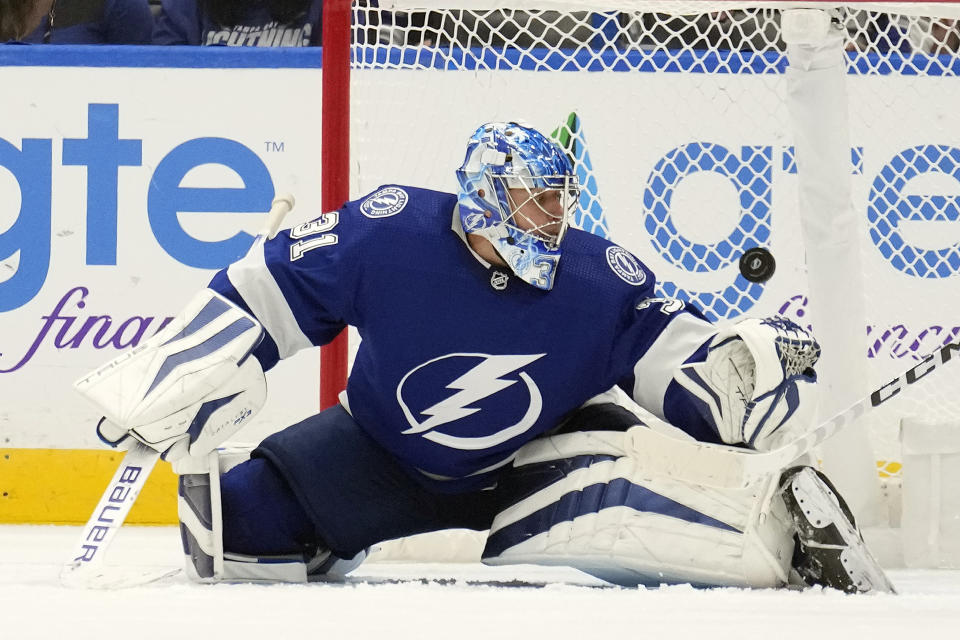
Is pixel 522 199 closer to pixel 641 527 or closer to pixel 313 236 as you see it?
pixel 313 236

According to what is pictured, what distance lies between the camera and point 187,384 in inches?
74.4

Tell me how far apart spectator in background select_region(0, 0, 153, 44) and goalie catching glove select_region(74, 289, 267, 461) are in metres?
2.09

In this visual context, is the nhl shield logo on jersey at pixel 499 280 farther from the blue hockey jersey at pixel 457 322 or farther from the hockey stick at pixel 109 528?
the hockey stick at pixel 109 528

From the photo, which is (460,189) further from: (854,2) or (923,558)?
(923,558)

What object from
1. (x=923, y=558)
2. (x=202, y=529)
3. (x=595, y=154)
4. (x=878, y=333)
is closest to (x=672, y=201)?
(x=595, y=154)

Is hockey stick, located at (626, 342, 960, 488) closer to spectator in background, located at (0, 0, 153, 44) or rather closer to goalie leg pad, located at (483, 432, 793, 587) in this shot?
goalie leg pad, located at (483, 432, 793, 587)

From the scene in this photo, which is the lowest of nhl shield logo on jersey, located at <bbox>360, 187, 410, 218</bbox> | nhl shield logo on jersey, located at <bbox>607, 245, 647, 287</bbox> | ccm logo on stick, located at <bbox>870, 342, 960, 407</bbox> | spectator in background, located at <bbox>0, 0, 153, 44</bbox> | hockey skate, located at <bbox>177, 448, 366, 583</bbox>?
hockey skate, located at <bbox>177, 448, 366, 583</bbox>

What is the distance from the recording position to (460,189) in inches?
80.8

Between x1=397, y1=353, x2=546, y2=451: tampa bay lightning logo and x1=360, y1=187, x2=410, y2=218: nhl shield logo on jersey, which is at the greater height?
x1=360, y1=187, x2=410, y2=218: nhl shield logo on jersey

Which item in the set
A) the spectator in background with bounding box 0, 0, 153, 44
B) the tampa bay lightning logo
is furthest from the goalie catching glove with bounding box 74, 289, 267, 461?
the spectator in background with bounding box 0, 0, 153, 44

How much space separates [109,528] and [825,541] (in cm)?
109

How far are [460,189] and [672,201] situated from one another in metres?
1.37

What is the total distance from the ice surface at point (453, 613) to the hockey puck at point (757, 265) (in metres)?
1.01

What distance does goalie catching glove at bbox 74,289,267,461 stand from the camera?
6.13ft
